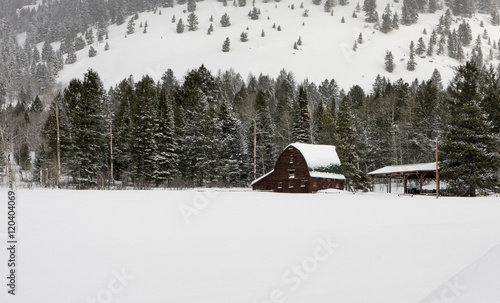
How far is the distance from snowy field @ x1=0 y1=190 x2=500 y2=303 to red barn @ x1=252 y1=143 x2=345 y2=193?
27.2m

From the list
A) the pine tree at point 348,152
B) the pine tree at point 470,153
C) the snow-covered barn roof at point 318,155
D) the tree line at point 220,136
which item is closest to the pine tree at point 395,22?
the tree line at point 220,136

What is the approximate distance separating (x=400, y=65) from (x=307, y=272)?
538 ft

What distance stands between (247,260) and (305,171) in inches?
1308

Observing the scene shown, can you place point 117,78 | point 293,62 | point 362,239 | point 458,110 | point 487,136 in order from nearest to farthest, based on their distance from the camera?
point 362,239 < point 487,136 < point 458,110 < point 117,78 < point 293,62

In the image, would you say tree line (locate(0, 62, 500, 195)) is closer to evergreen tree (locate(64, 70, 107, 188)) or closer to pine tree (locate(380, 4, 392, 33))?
evergreen tree (locate(64, 70, 107, 188))

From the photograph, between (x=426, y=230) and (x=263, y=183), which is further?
(x=263, y=183)

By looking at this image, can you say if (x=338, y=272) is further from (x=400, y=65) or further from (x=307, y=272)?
(x=400, y=65)

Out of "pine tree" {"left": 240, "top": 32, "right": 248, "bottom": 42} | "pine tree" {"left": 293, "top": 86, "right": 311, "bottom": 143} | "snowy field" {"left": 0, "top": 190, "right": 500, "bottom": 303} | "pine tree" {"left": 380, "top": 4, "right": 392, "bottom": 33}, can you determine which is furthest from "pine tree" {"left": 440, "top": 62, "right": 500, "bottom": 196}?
"pine tree" {"left": 380, "top": 4, "right": 392, "bottom": 33}

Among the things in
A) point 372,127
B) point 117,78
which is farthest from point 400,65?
point 117,78

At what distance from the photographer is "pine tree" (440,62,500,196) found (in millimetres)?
31641

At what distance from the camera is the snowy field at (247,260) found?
275 inches

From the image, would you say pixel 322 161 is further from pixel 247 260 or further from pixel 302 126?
pixel 247 260

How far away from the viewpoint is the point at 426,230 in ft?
40.7

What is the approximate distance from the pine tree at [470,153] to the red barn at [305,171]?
12314 millimetres
